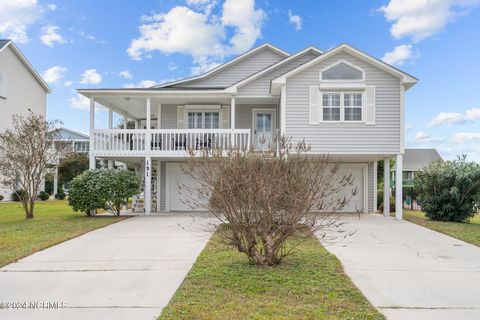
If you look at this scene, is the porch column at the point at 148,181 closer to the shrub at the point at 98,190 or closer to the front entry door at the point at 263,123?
the shrub at the point at 98,190

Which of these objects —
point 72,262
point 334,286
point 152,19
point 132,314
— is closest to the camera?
point 132,314

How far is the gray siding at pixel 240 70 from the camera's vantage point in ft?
66.2

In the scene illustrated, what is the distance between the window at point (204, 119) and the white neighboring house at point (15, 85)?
14.3 meters

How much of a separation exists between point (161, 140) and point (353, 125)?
26.9ft

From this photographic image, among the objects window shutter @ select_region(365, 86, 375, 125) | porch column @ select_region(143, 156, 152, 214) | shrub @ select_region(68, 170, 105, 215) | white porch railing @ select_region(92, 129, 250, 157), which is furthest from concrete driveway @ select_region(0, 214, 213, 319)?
window shutter @ select_region(365, 86, 375, 125)

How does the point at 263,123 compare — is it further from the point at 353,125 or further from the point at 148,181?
the point at 148,181

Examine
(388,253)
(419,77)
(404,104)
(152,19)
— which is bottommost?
(388,253)

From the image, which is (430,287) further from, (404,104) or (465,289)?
(404,104)

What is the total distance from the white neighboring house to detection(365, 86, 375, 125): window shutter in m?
22.4

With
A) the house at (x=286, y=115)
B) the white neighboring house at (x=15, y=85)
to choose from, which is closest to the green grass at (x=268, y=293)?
the house at (x=286, y=115)

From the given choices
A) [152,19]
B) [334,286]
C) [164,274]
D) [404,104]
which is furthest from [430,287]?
[152,19]

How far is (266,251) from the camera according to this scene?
6.43 meters

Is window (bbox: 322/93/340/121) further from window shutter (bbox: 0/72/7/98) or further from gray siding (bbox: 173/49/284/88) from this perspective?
window shutter (bbox: 0/72/7/98)

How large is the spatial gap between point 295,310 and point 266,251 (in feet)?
6.26
